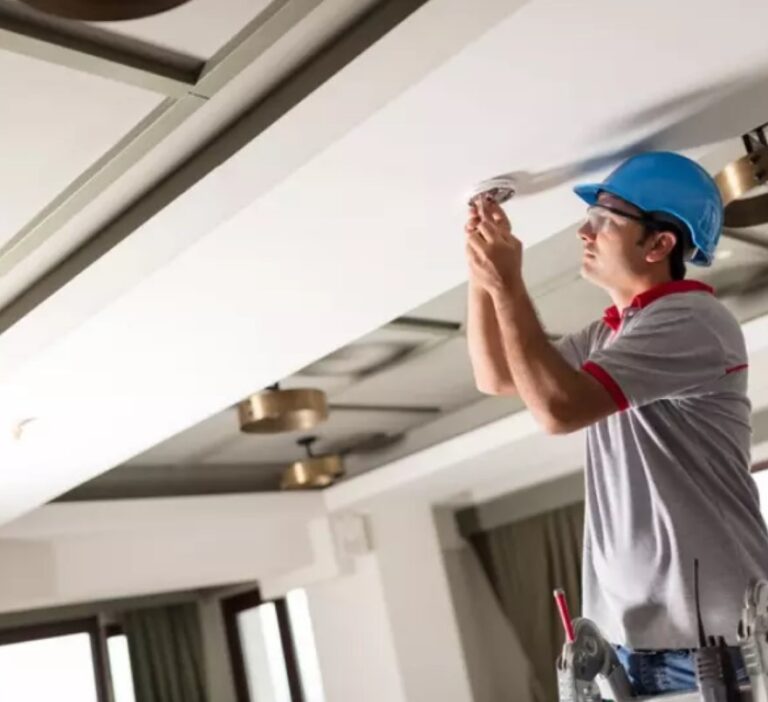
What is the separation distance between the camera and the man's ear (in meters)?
1.40

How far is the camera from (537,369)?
4.20ft

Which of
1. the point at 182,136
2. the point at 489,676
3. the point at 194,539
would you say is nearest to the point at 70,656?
the point at 194,539

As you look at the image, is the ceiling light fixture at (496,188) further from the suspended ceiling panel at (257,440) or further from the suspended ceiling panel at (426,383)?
the suspended ceiling panel at (257,440)

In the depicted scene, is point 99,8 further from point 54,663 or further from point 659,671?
point 54,663

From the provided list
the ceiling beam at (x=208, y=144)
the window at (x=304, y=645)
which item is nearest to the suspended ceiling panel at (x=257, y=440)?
the window at (x=304, y=645)

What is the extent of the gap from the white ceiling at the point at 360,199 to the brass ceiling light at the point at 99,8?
32cm

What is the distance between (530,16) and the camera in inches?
44.6

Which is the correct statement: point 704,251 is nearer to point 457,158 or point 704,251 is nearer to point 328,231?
point 457,158

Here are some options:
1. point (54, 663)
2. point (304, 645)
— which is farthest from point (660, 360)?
point (54, 663)

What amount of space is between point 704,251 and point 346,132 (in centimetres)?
50

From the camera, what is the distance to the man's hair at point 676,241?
4.60 feet

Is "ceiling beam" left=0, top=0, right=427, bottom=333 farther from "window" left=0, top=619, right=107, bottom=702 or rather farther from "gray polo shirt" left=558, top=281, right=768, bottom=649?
"window" left=0, top=619, right=107, bottom=702

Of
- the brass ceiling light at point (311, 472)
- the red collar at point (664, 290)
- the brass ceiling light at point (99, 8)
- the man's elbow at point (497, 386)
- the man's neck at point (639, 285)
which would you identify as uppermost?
the brass ceiling light at point (311, 472)

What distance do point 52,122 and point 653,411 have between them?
2.68 ft
